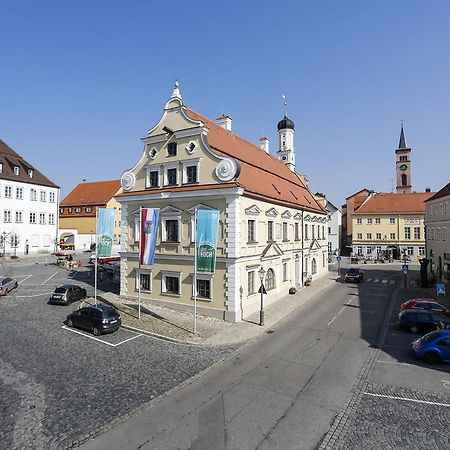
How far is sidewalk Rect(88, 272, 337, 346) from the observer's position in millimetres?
20156

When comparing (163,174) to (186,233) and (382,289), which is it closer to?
(186,233)

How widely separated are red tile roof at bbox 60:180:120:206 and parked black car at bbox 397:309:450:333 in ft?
199

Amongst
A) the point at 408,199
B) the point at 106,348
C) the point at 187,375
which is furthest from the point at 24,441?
the point at 408,199

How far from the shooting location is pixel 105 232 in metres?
27.0

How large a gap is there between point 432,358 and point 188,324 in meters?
13.5

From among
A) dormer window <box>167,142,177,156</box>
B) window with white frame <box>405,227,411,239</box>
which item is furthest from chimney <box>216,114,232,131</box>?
window with white frame <box>405,227,411,239</box>

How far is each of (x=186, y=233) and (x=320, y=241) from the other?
27.0 metres

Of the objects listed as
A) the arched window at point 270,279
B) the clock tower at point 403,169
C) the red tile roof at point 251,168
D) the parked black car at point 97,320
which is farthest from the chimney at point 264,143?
the clock tower at point 403,169

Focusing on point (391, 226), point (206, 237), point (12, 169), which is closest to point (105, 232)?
point (206, 237)

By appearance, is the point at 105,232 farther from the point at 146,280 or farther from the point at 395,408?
the point at 395,408

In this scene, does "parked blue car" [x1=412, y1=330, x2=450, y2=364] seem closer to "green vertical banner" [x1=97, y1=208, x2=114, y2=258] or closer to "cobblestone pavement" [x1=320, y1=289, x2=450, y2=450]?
"cobblestone pavement" [x1=320, y1=289, x2=450, y2=450]

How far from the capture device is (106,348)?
18.4 m

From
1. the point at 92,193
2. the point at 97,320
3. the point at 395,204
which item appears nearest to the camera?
the point at 97,320

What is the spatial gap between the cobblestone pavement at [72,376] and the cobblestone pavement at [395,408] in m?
6.60
